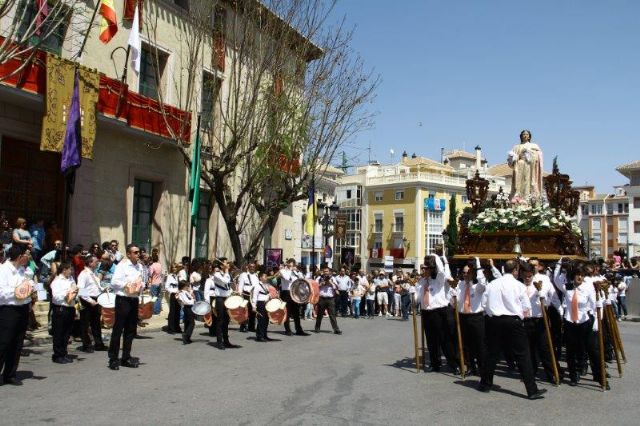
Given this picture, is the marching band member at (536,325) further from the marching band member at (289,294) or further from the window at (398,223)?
the window at (398,223)

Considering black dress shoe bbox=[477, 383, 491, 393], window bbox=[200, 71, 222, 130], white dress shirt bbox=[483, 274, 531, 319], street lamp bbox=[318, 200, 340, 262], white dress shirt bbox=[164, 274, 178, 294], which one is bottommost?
black dress shoe bbox=[477, 383, 491, 393]

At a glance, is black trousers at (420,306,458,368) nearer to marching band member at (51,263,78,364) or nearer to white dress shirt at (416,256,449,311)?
white dress shirt at (416,256,449,311)

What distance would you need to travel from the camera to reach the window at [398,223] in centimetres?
7212

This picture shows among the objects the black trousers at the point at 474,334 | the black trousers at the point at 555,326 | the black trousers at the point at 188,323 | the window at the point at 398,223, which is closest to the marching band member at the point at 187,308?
the black trousers at the point at 188,323

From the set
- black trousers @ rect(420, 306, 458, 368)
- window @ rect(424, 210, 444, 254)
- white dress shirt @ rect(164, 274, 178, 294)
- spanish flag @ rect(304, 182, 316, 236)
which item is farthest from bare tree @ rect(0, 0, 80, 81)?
window @ rect(424, 210, 444, 254)

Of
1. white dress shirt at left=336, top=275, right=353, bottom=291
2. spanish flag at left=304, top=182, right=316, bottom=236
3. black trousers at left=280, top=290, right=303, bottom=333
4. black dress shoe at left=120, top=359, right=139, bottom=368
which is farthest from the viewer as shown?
spanish flag at left=304, top=182, right=316, bottom=236

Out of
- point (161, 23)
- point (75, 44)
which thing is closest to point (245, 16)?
point (161, 23)

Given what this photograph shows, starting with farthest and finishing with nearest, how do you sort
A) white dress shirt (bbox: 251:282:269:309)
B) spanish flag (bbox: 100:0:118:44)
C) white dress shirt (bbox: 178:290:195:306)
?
spanish flag (bbox: 100:0:118:44)
white dress shirt (bbox: 251:282:269:309)
white dress shirt (bbox: 178:290:195:306)

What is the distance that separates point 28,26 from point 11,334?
1111cm

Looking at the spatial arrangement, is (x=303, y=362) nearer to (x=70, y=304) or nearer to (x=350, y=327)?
(x=70, y=304)

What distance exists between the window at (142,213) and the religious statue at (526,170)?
13.3 meters

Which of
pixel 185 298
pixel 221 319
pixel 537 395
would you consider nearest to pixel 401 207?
pixel 185 298

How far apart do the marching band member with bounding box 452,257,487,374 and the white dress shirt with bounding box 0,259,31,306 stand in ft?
21.8

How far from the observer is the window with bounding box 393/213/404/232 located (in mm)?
72125
